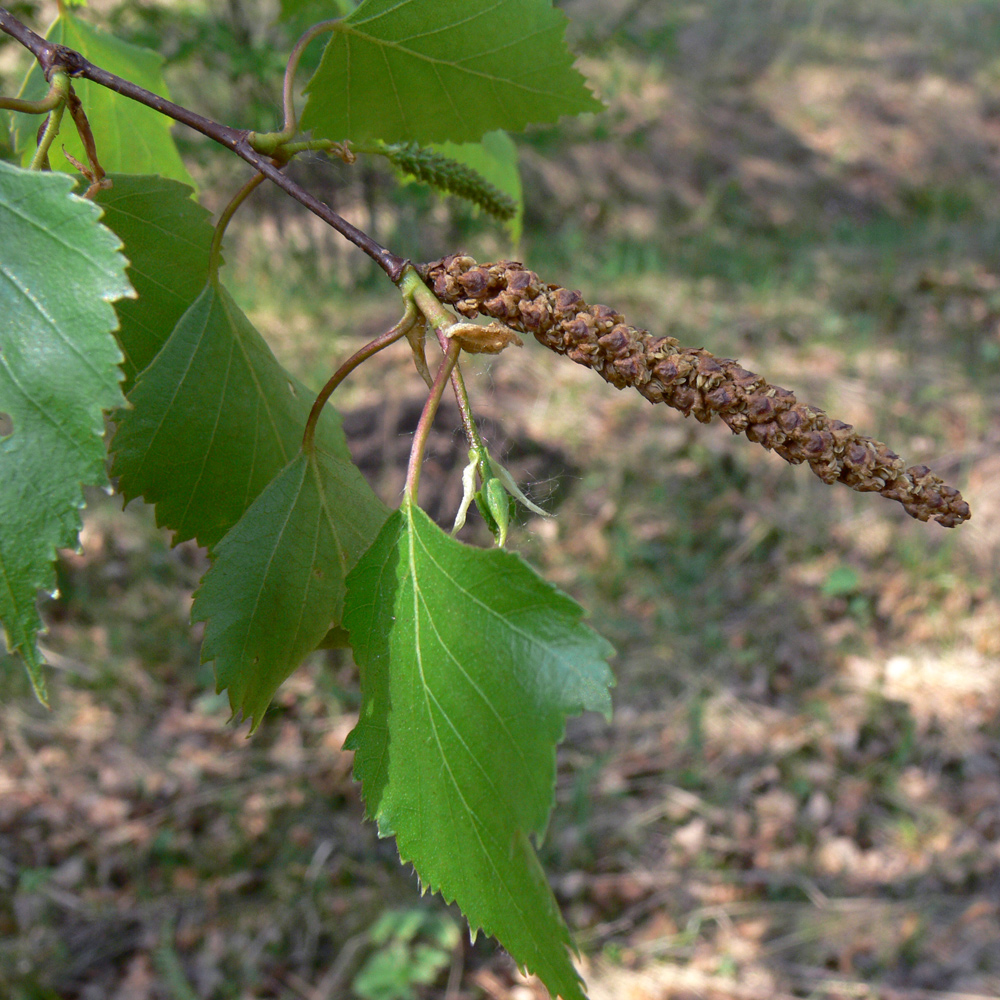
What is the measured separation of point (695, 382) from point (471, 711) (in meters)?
0.25

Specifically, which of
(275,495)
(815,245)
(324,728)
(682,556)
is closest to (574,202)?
(815,245)

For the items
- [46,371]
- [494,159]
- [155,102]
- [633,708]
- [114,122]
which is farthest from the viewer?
[633,708]

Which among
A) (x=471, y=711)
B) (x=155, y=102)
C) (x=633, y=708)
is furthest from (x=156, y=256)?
(x=633, y=708)

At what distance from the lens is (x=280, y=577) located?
0.65 meters

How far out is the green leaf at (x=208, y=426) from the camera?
2.23 ft

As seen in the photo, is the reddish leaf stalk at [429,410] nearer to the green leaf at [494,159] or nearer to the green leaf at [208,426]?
the green leaf at [208,426]

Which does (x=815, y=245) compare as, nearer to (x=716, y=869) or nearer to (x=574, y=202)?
(x=574, y=202)

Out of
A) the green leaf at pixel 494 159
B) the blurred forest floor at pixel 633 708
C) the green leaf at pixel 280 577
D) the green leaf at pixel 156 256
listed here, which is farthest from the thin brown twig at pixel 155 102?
the blurred forest floor at pixel 633 708

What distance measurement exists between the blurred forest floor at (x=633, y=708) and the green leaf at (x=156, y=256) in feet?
2.42

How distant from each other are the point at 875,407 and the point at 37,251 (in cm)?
391

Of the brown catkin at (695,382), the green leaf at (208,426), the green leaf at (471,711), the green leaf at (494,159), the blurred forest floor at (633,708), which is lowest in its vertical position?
the blurred forest floor at (633,708)

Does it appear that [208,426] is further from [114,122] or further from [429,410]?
[114,122]

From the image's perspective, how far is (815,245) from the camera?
5.95 m

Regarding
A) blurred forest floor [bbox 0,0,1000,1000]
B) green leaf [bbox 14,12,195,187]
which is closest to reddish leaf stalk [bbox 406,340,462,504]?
green leaf [bbox 14,12,195,187]
